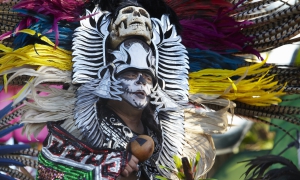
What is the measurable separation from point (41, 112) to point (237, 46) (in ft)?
3.03

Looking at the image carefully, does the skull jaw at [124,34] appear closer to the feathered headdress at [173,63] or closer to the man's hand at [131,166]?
the feathered headdress at [173,63]

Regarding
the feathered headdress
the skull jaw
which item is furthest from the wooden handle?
the skull jaw

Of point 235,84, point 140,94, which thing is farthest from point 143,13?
point 235,84

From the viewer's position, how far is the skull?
3.06 metres

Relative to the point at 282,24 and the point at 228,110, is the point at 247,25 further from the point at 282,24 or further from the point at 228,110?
the point at 228,110

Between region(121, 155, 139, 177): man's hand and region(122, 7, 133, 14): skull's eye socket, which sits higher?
region(122, 7, 133, 14): skull's eye socket

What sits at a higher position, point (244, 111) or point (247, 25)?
point (247, 25)

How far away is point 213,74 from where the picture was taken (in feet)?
10.7

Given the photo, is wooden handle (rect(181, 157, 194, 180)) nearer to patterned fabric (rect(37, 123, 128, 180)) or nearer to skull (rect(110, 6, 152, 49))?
patterned fabric (rect(37, 123, 128, 180))

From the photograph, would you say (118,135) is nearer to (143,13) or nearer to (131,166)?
(131,166)

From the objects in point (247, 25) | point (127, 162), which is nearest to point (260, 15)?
point (247, 25)

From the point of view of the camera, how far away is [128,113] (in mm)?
3020

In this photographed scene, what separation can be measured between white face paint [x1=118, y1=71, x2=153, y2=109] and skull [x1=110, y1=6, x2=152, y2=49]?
0.15 meters

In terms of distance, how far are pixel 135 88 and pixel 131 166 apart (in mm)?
332
